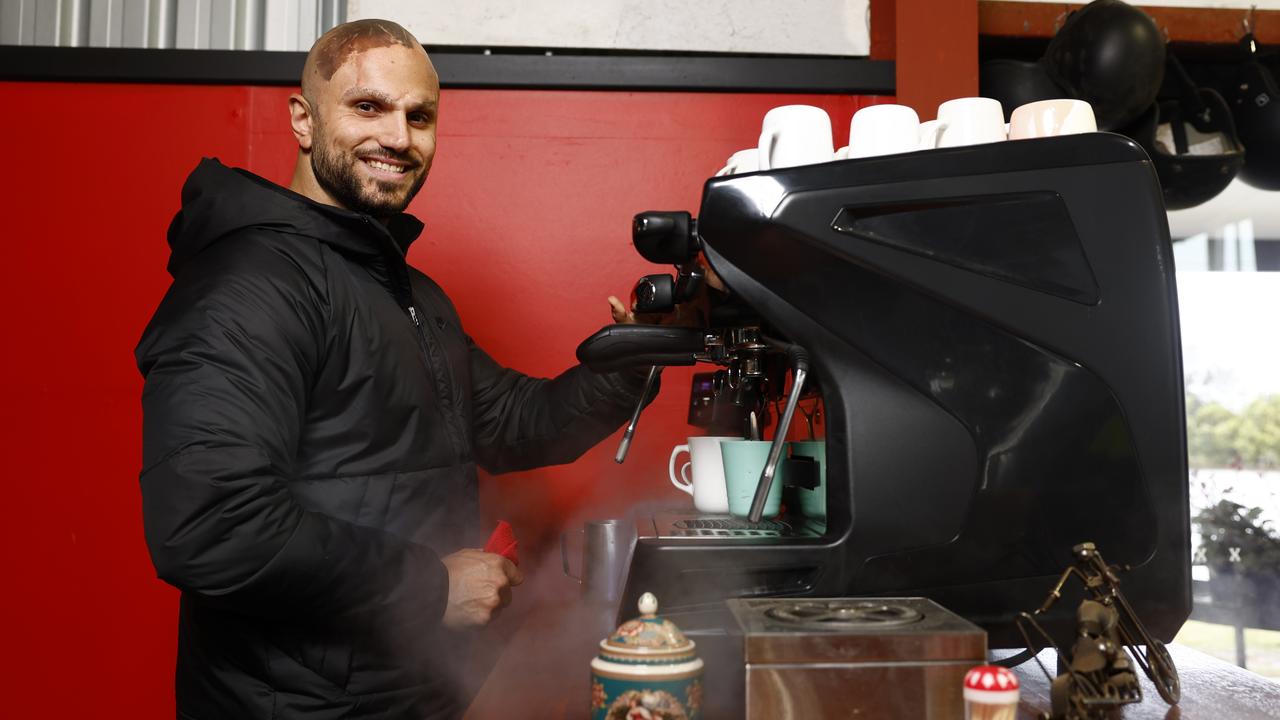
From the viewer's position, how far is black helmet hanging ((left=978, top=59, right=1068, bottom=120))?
216cm

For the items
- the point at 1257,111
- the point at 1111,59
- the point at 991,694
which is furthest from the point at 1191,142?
the point at 991,694

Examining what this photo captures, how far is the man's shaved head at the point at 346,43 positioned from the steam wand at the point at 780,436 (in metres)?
0.86

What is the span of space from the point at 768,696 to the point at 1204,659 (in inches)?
29.9

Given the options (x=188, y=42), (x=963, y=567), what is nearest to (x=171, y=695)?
(x=188, y=42)

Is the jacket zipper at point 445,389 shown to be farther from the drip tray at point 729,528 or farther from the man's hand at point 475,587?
the drip tray at point 729,528

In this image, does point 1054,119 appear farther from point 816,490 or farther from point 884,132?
point 816,490

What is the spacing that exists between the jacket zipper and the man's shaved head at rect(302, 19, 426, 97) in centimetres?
38

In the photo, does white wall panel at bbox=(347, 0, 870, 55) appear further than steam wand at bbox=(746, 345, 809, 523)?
Yes

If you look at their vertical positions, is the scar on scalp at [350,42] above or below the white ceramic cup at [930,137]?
above

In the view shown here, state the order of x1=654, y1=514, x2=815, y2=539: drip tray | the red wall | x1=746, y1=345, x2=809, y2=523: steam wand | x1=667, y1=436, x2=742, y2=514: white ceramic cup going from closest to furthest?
1. x1=746, y1=345, x2=809, y2=523: steam wand
2. x1=654, y1=514, x2=815, y2=539: drip tray
3. x1=667, y1=436, x2=742, y2=514: white ceramic cup
4. the red wall

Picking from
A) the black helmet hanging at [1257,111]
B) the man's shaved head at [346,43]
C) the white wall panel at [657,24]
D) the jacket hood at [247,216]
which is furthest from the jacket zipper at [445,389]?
the black helmet hanging at [1257,111]

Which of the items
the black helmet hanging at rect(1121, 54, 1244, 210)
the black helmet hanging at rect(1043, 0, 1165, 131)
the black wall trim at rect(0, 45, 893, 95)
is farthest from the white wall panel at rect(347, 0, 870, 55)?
the black helmet hanging at rect(1121, 54, 1244, 210)

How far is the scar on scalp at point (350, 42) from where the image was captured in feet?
4.62

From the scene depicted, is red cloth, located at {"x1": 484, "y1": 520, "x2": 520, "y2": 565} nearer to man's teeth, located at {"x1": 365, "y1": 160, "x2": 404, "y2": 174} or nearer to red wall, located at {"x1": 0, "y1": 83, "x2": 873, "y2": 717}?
man's teeth, located at {"x1": 365, "y1": 160, "x2": 404, "y2": 174}
